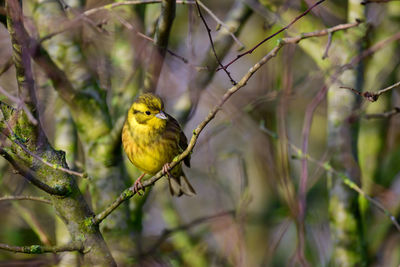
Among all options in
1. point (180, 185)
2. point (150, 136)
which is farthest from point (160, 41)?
point (180, 185)

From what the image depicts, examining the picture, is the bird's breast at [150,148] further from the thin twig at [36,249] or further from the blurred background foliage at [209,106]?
the thin twig at [36,249]

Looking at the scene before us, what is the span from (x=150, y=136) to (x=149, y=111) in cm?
21

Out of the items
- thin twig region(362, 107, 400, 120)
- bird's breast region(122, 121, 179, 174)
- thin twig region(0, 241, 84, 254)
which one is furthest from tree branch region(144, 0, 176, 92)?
thin twig region(362, 107, 400, 120)

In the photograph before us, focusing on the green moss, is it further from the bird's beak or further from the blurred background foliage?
the bird's beak

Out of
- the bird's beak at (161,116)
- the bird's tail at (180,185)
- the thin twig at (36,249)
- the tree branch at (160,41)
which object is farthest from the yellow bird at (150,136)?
the thin twig at (36,249)

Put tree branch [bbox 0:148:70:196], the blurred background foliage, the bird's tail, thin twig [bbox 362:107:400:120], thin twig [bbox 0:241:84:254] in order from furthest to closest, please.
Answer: the bird's tail, the blurred background foliage, thin twig [bbox 362:107:400:120], thin twig [bbox 0:241:84:254], tree branch [bbox 0:148:70:196]

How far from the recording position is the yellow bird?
422 cm

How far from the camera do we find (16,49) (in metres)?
2.62

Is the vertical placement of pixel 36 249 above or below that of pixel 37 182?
below

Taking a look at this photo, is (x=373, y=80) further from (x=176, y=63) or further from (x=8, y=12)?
(x=8, y=12)

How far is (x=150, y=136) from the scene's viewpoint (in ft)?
14.1

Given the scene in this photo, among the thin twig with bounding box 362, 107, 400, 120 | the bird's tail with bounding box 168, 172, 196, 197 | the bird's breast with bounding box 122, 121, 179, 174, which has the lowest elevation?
the bird's tail with bounding box 168, 172, 196, 197

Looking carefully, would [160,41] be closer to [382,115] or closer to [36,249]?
[36,249]

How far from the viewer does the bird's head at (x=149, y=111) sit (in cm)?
419
